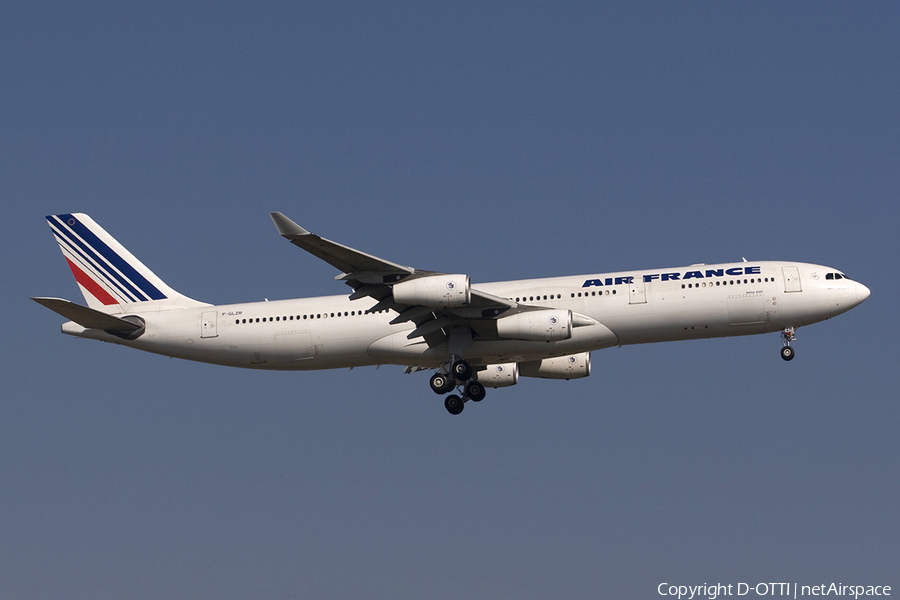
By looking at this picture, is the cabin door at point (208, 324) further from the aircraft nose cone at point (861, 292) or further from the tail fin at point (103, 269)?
the aircraft nose cone at point (861, 292)

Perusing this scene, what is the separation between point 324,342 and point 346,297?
7.20ft

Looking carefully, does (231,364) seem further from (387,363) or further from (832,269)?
(832,269)

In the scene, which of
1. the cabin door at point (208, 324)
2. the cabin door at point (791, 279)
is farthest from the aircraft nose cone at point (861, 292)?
the cabin door at point (208, 324)

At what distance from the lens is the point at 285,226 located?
37688 mm

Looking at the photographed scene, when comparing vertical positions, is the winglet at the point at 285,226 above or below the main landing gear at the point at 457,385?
above

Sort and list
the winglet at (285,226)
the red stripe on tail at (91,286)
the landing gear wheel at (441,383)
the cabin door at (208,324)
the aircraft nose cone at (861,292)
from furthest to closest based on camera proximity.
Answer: the red stripe on tail at (91,286) < the cabin door at (208,324) < the landing gear wheel at (441,383) < the aircraft nose cone at (861,292) < the winglet at (285,226)

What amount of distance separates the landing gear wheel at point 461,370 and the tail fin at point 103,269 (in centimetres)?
1252

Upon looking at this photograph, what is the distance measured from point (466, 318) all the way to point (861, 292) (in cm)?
1562

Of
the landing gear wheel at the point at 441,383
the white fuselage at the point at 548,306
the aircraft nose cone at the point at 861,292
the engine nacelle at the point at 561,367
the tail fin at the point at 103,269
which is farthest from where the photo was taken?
the tail fin at the point at 103,269

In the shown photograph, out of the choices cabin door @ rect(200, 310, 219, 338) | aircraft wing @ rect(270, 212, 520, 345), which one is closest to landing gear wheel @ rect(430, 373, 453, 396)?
aircraft wing @ rect(270, 212, 520, 345)

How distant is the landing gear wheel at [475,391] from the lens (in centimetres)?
4684

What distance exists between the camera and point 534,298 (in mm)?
45031

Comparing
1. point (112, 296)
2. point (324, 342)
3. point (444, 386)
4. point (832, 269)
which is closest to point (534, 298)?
point (444, 386)

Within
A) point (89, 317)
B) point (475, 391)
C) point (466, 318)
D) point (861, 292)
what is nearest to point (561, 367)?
point (475, 391)
